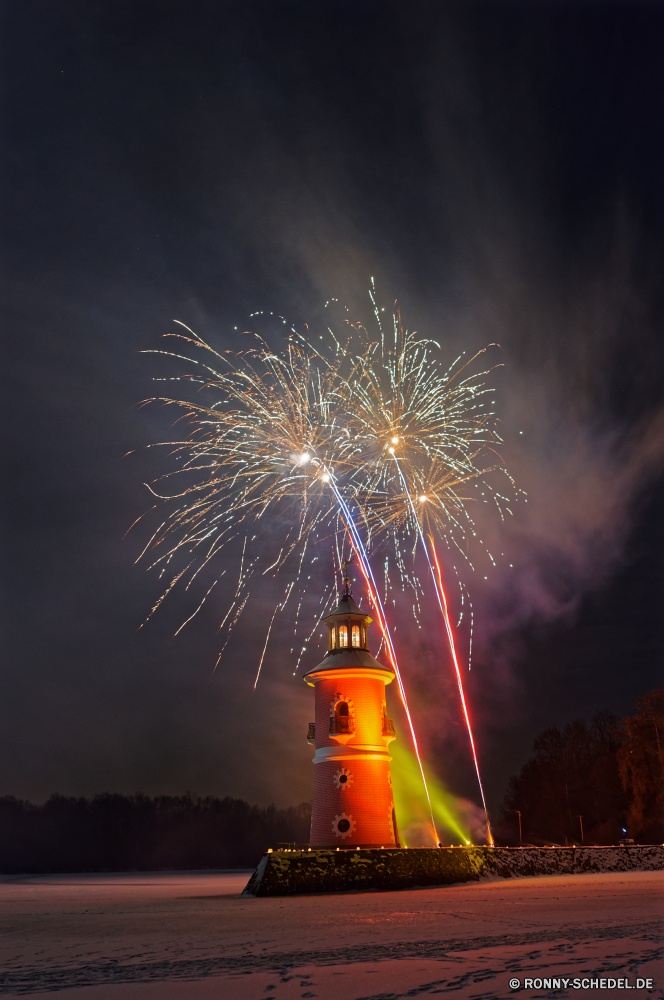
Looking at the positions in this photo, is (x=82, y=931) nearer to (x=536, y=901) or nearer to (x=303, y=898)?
(x=303, y=898)

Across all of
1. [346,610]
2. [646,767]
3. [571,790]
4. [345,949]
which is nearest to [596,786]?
[571,790]

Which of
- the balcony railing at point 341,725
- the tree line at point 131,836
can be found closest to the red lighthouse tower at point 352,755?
the balcony railing at point 341,725

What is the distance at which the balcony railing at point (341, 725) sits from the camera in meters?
29.7

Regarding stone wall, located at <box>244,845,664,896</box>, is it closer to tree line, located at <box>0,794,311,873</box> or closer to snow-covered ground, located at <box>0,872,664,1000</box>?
snow-covered ground, located at <box>0,872,664,1000</box>

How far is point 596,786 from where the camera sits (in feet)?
201

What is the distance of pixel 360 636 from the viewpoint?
33156 millimetres

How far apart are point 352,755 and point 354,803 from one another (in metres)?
1.85

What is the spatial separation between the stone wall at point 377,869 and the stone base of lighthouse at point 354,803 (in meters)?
4.23

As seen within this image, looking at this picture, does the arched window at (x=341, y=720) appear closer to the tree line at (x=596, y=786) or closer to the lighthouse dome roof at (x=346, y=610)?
the lighthouse dome roof at (x=346, y=610)

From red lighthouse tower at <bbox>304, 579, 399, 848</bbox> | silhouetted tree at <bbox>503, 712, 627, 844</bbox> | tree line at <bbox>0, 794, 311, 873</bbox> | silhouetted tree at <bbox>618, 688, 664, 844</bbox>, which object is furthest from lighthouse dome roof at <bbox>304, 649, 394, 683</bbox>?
tree line at <bbox>0, 794, 311, 873</bbox>

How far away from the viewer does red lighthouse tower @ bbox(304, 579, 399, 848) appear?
Result: 1138 inches

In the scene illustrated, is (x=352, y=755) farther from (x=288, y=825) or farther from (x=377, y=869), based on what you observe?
(x=288, y=825)

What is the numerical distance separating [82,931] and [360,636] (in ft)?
63.9

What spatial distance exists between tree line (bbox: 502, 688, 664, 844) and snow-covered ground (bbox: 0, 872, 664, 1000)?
90.9ft
